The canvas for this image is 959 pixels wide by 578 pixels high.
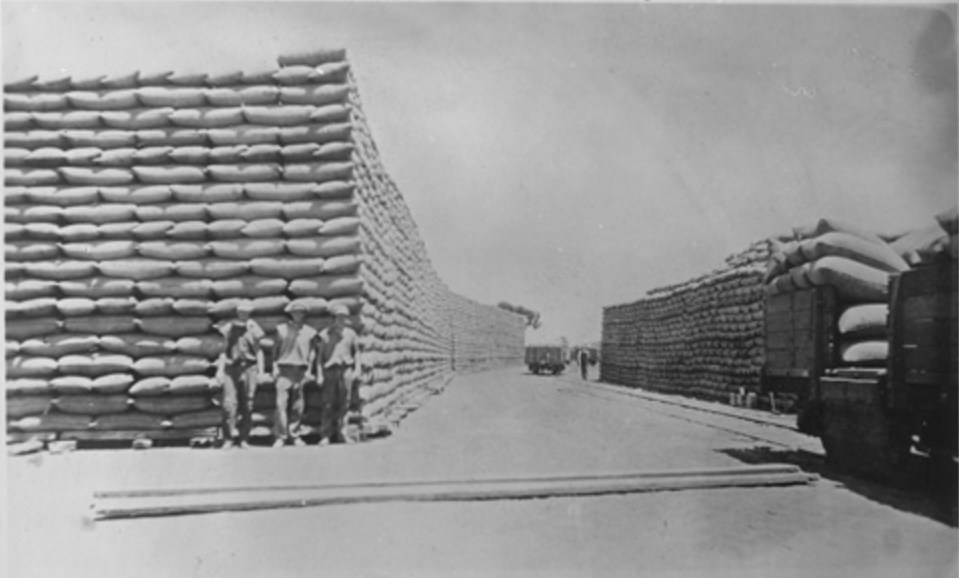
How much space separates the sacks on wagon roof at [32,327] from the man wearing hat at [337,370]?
6.02 ft

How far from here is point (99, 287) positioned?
213 inches

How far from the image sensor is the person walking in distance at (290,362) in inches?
215

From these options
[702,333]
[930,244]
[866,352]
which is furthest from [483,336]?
[930,244]

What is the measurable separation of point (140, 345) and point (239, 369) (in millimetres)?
725

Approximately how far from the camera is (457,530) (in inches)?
159

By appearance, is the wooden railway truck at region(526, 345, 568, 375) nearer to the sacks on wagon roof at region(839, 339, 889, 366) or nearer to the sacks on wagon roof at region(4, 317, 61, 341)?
the sacks on wagon roof at region(839, 339, 889, 366)

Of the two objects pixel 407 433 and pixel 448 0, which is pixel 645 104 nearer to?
pixel 448 0

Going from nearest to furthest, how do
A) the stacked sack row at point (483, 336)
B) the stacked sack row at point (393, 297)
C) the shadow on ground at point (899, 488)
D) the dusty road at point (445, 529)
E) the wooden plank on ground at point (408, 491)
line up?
1. the dusty road at point (445, 529)
2. the wooden plank on ground at point (408, 491)
3. the shadow on ground at point (899, 488)
4. the stacked sack row at point (393, 297)
5. the stacked sack row at point (483, 336)

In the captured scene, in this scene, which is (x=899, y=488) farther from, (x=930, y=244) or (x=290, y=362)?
(x=290, y=362)

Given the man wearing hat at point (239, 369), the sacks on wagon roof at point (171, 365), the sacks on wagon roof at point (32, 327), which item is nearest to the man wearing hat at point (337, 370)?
the man wearing hat at point (239, 369)

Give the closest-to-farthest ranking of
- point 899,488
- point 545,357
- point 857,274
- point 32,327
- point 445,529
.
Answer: point 445,529, point 899,488, point 32,327, point 857,274, point 545,357

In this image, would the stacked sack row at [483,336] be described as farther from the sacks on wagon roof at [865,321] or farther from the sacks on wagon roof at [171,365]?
the sacks on wagon roof at [865,321]

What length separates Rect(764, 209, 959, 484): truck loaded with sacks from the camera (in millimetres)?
4426

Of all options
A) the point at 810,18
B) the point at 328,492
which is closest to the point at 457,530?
the point at 328,492
